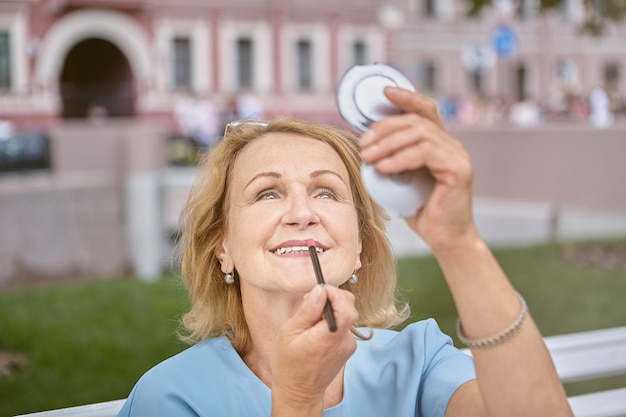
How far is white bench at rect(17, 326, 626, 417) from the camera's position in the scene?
1874mm

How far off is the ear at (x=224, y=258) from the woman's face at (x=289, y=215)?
3 centimetres

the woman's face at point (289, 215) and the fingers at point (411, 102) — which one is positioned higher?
the fingers at point (411, 102)

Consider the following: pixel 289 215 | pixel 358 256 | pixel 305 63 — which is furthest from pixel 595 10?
pixel 305 63

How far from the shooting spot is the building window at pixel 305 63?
27719 mm

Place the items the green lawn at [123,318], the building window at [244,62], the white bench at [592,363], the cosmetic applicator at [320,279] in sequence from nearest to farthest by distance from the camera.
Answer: the cosmetic applicator at [320,279]
the white bench at [592,363]
the green lawn at [123,318]
the building window at [244,62]

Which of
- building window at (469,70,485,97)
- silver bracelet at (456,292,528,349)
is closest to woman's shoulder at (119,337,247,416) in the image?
silver bracelet at (456,292,528,349)

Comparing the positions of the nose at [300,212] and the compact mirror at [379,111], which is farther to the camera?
the nose at [300,212]

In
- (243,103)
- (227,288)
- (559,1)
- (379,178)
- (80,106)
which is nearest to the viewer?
(379,178)

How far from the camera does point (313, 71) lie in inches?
1096

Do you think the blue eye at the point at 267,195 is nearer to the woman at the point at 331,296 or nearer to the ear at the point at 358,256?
the woman at the point at 331,296

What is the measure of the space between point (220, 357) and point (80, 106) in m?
22.9

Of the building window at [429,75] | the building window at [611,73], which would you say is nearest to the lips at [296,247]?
the building window at [429,75]

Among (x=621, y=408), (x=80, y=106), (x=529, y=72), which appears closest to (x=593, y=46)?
(x=529, y=72)

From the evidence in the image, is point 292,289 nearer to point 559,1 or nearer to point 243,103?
point 559,1
